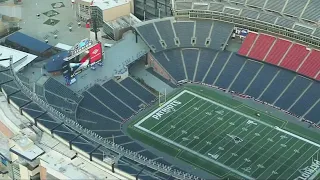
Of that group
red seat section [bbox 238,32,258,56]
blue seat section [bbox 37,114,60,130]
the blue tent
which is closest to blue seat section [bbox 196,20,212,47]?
red seat section [bbox 238,32,258,56]

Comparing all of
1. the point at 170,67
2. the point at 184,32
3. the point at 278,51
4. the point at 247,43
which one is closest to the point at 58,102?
the point at 170,67

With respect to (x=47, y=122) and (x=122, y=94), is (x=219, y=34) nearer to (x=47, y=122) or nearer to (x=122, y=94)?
(x=122, y=94)

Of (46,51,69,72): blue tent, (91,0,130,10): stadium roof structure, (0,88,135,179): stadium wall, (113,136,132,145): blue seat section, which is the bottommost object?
(113,136,132,145): blue seat section

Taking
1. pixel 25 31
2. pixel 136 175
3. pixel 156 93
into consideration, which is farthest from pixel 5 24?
pixel 136 175

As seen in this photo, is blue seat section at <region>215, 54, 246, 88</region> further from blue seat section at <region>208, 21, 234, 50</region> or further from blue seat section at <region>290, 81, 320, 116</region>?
blue seat section at <region>290, 81, 320, 116</region>

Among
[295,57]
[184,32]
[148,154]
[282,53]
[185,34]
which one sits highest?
[295,57]

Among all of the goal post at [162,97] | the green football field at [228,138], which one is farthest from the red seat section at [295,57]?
the goal post at [162,97]
